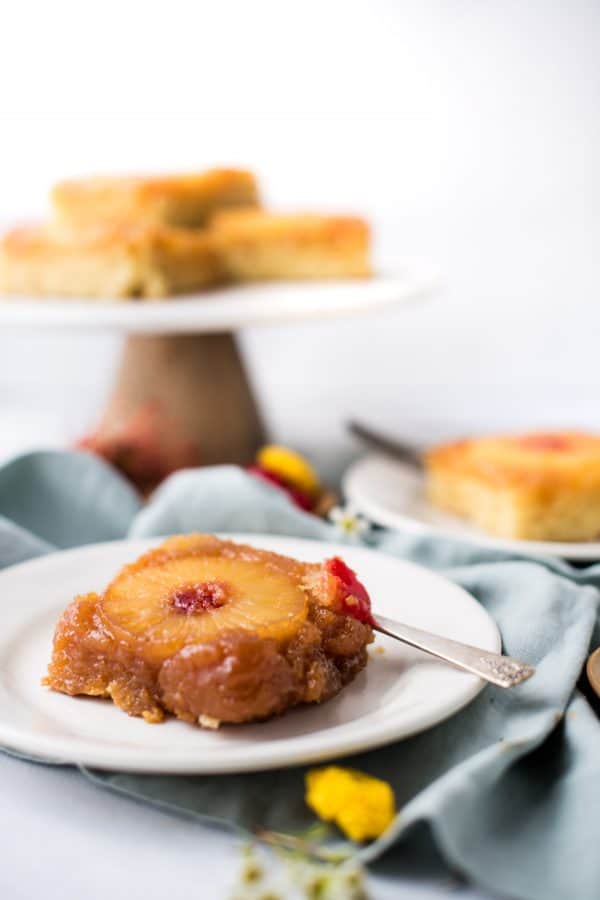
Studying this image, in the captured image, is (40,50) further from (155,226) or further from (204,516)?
(204,516)

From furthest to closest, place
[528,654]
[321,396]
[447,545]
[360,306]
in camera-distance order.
A: [321,396]
[360,306]
[447,545]
[528,654]

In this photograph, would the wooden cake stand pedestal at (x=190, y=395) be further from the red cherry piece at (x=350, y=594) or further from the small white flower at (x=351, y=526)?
the red cherry piece at (x=350, y=594)

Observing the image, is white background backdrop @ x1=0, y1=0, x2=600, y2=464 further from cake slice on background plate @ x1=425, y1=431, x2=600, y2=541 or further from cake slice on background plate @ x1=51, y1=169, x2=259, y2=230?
cake slice on background plate @ x1=425, y1=431, x2=600, y2=541

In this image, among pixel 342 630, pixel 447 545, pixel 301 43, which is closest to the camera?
pixel 342 630

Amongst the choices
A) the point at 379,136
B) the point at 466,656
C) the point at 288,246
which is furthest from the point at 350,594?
the point at 379,136

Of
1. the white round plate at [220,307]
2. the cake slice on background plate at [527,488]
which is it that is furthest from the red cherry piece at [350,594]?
the white round plate at [220,307]

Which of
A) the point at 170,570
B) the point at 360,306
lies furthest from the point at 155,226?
the point at 170,570
